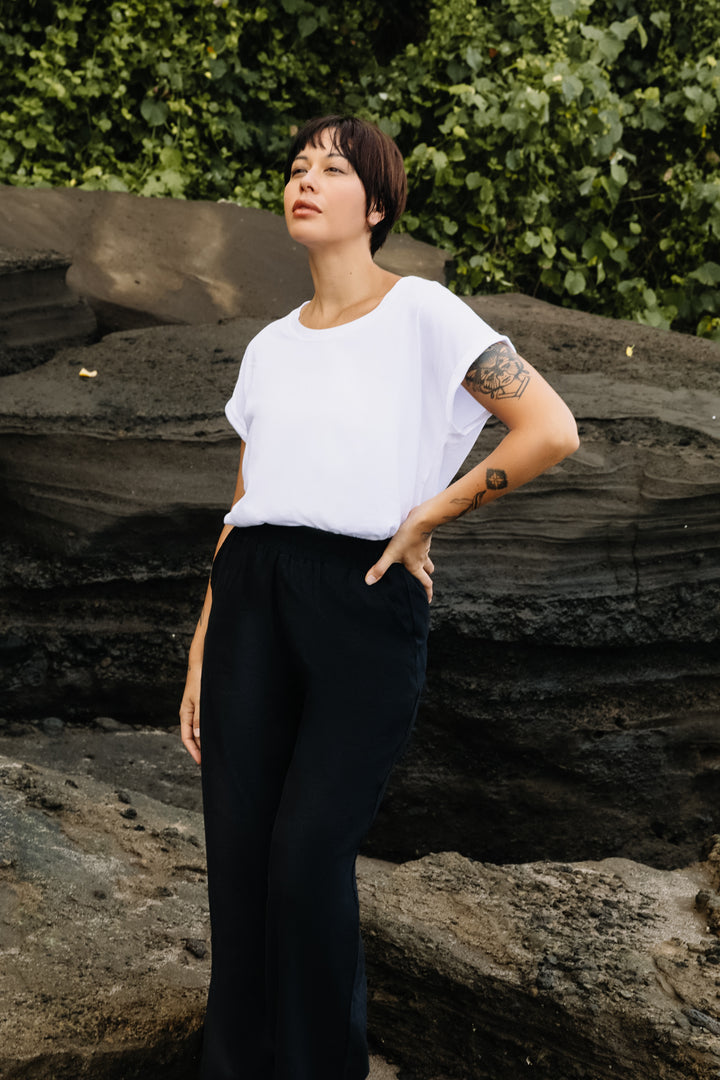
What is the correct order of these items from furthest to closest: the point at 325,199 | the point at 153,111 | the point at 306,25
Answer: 1. the point at 306,25
2. the point at 153,111
3. the point at 325,199

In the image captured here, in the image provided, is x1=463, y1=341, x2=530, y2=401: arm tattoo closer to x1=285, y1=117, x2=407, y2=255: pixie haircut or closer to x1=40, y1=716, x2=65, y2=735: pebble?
x1=285, y1=117, x2=407, y2=255: pixie haircut

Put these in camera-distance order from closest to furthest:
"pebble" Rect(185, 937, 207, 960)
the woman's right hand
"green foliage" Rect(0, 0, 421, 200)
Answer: the woman's right hand → "pebble" Rect(185, 937, 207, 960) → "green foliage" Rect(0, 0, 421, 200)

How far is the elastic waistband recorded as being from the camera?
1.61 m

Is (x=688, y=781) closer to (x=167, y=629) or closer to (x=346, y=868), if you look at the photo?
(x=167, y=629)

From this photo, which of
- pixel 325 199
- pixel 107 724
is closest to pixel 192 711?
pixel 325 199

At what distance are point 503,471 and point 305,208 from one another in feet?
1.77

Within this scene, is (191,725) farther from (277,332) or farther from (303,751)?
(277,332)

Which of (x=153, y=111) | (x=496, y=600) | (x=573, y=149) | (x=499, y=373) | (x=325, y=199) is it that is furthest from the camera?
(x=153, y=111)

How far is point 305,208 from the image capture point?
1.68m

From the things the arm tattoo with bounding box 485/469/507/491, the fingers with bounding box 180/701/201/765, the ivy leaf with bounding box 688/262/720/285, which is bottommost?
the fingers with bounding box 180/701/201/765

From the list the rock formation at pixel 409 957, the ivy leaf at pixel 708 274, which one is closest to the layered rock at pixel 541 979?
the rock formation at pixel 409 957

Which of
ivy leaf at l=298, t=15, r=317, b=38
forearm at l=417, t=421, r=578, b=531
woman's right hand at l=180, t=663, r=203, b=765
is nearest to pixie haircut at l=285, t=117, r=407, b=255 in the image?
forearm at l=417, t=421, r=578, b=531

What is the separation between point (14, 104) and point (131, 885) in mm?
4913

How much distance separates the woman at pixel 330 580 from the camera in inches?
62.2
